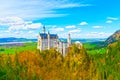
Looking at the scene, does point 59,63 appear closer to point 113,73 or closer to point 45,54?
point 45,54

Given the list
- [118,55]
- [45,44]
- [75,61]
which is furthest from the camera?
[45,44]

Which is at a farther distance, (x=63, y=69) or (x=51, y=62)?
(x=51, y=62)

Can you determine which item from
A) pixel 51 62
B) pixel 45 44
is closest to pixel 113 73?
pixel 51 62

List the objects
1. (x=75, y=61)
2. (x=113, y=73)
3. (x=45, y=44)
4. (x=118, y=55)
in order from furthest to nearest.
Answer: (x=45, y=44)
(x=118, y=55)
(x=113, y=73)
(x=75, y=61)

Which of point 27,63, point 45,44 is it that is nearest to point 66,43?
point 45,44

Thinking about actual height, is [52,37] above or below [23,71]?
above

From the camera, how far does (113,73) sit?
127 meters

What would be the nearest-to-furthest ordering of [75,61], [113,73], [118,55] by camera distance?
[75,61] < [113,73] < [118,55]

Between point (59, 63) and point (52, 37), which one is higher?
point (52, 37)

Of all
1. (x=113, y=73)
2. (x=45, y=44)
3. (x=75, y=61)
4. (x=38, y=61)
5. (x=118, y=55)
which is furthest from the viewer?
(x=45, y=44)

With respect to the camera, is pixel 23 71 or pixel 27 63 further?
pixel 27 63

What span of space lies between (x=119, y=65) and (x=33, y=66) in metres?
40.5

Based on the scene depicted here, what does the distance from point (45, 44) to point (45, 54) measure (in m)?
52.4

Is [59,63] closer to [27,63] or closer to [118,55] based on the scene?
[27,63]
